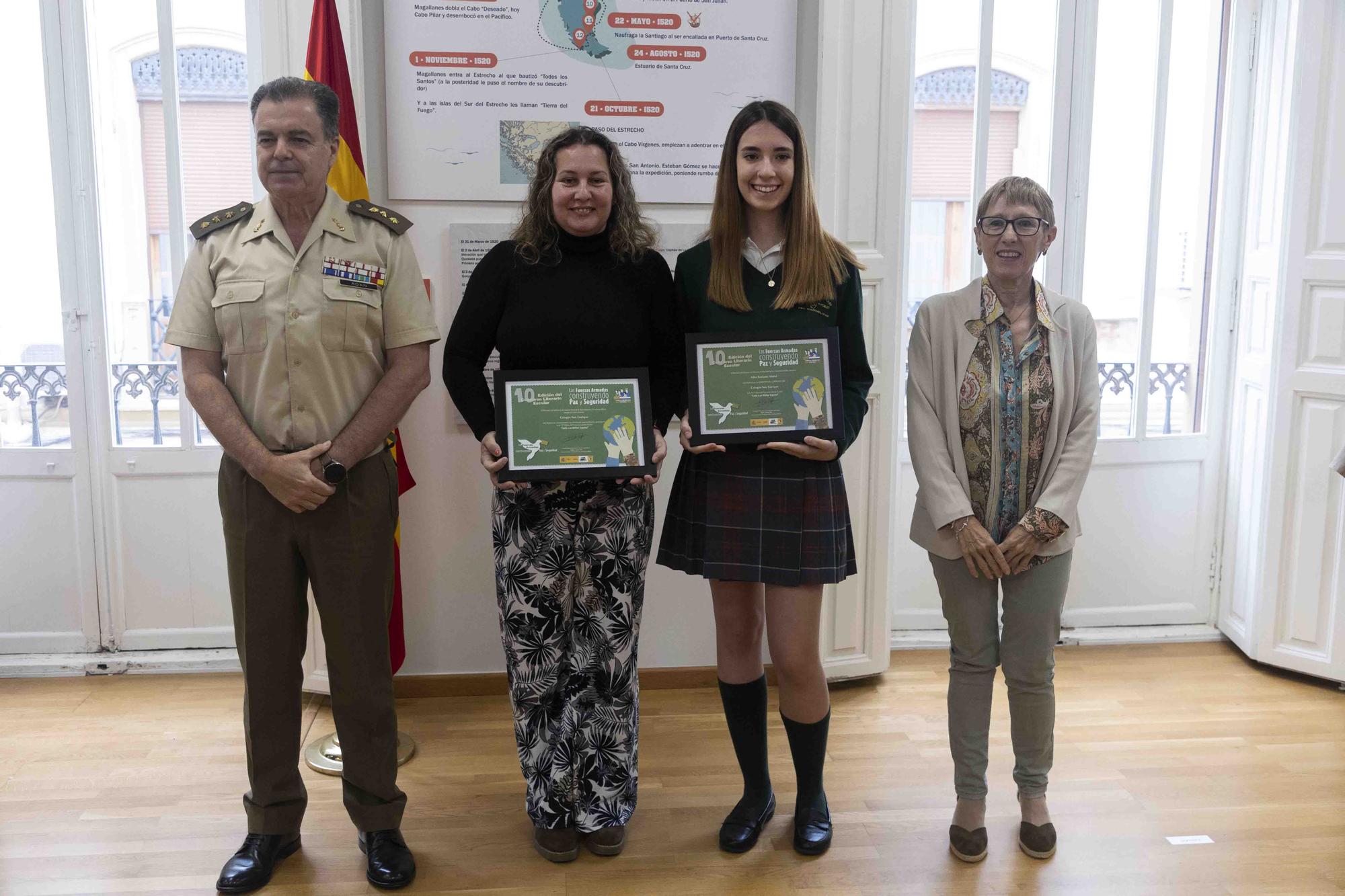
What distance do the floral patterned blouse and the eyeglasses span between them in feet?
0.46

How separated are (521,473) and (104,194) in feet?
7.25

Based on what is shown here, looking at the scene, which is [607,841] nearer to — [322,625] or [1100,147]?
[322,625]

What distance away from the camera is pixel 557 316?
231 cm

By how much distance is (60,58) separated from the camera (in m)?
3.40

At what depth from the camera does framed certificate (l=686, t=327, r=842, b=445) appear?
227cm

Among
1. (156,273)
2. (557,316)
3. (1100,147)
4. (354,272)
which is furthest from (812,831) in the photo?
(156,273)

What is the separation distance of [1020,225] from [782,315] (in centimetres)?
55

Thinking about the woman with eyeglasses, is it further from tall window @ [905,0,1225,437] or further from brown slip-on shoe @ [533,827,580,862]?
tall window @ [905,0,1225,437]

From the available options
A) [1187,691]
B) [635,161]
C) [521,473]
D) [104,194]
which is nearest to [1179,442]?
[1187,691]

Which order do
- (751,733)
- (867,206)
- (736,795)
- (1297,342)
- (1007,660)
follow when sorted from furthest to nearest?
(1297,342) → (867,206) → (736,795) → (751,733) → (1007,660)

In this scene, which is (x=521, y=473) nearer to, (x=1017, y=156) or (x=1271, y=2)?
(x=1017, y=156)

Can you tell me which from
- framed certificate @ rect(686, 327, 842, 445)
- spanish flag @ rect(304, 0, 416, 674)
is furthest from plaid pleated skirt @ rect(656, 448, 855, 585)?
spanish flag @ rect(304, 0, 416, 674)

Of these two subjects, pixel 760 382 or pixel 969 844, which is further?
pixel 969 844

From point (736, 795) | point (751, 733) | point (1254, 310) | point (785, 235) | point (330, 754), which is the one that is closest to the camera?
point (785, 235)
